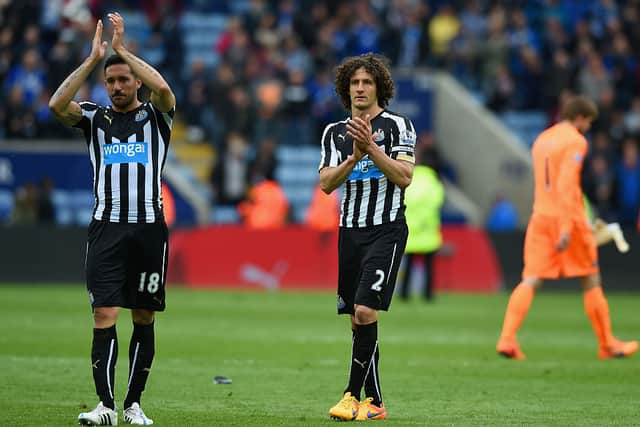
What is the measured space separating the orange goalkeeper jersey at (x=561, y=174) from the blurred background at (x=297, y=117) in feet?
25.5

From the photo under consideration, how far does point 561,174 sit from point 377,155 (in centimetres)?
470

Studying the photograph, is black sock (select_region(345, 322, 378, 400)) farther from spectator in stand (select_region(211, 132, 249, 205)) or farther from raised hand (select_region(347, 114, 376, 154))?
spectator in stand (select_region(211, 132, 249, 205))

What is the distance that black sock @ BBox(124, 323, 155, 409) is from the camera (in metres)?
8.50

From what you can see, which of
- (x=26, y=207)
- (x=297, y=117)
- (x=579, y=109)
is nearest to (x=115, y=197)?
(x=579, y=109)

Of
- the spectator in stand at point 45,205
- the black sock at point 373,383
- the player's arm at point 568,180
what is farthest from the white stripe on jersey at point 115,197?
the spectator in stand at point 45,205

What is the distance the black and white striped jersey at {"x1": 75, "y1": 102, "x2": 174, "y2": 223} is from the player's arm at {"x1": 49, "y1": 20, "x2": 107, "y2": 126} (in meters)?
0.15

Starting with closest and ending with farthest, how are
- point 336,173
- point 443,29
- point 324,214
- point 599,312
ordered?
point 336,173 → point 599,312 → point 324,214 → point 443,29

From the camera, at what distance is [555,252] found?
12719 millimetres

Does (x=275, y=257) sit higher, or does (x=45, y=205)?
(x=45, y=205)

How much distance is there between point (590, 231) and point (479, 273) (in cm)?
1018

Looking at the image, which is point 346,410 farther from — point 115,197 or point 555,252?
point 555,252

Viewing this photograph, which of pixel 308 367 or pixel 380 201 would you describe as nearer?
pixel 380 201

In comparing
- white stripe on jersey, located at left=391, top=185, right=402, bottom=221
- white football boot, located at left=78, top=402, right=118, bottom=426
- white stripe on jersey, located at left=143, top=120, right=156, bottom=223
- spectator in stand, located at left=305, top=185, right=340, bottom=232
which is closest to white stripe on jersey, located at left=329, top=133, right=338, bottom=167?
white stripe on jersey, located at left=391, top=185, right=402, bottom=221

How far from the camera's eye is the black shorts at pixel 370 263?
8656mm
